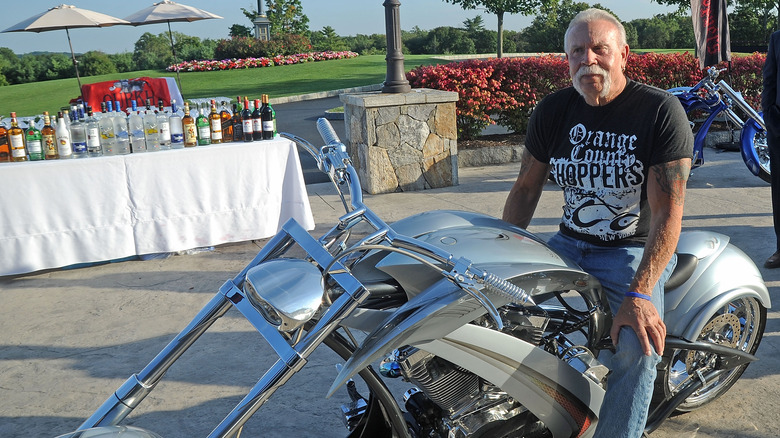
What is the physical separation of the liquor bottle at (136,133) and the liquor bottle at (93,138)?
23 centimetres

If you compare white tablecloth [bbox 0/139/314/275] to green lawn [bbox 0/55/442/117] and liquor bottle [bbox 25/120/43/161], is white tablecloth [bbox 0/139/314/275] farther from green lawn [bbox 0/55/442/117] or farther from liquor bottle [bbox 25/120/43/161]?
green lawn [bbox 0/55/442/117]

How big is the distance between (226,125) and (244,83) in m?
16.6

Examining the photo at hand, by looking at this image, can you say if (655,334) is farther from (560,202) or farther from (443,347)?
(560,202)

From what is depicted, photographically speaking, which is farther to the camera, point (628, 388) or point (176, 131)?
point (176, 131)

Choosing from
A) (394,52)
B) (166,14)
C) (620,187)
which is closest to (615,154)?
(620,187)

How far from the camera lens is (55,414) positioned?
307 centimetres

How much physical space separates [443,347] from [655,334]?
0.71m

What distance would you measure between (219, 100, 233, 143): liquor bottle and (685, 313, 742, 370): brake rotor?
395 cm

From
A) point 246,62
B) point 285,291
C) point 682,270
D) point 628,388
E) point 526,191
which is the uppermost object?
point 246,62

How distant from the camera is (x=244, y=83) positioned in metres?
21.3

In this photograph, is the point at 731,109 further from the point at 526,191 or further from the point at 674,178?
the point at 674,178

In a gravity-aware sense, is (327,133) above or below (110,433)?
above

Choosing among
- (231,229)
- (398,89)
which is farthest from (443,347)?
(398,89)

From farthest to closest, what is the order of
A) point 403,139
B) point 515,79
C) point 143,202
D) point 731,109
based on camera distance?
point 515,79 → point 403,139 → point 731,109 → point 143,202
